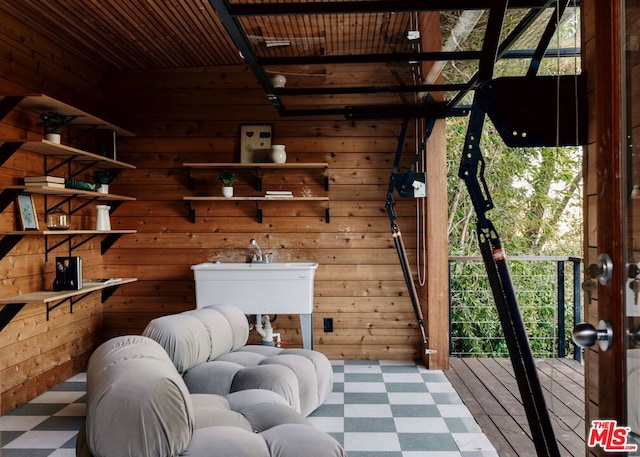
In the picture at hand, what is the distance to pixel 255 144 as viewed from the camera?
15.9 ft

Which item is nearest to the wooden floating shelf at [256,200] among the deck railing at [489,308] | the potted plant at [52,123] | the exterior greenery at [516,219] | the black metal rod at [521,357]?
the potted plant at [52,123]

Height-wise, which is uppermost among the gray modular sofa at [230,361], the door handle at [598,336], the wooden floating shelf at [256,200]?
the wooden floating shelf at [256,200]

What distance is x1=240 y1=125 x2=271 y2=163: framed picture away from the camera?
485 centimetres

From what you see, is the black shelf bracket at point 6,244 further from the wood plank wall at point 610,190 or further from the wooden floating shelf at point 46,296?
the wood plank wall at point 610,190

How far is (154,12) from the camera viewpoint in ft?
12.3

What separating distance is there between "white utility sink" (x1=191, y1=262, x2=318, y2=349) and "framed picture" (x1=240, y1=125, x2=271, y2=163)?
1.12 m

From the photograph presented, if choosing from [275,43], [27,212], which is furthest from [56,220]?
[275,43]

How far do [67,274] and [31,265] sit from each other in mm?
247

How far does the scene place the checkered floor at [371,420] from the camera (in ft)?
9.32

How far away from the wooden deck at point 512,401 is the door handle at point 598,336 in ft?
5.33

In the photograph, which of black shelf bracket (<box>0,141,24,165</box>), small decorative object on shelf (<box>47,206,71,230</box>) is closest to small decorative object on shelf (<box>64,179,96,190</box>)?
small decorative object on shelf (<box>47,206,71,230</box>)

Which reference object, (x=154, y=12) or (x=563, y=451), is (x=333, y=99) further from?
(x=563, y=451)

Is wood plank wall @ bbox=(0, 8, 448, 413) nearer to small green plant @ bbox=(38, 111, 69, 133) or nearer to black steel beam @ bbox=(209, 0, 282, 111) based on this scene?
small green plant @ bbox=(38, 111, 69, 133)

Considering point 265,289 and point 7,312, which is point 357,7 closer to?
point 265,289
